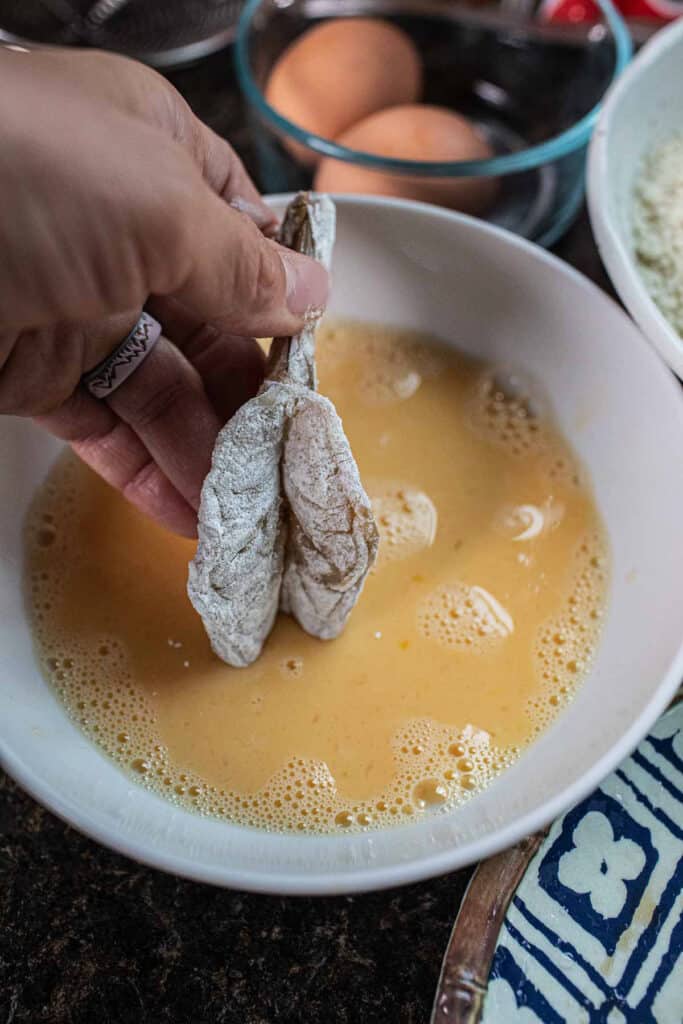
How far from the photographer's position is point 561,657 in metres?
0.88

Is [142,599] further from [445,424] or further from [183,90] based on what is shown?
[183,90]

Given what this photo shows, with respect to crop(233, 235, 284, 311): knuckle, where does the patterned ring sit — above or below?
below

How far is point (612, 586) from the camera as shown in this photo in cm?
Answer: 92

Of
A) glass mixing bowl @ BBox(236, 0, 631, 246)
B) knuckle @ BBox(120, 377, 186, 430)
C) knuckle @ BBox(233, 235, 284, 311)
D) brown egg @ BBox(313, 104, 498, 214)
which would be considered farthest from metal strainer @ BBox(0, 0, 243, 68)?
knuckle @ BBox(233, 235, 284, 311)

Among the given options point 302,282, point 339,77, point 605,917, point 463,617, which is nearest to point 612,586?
point 463,617

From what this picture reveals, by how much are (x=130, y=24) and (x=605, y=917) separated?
129cm

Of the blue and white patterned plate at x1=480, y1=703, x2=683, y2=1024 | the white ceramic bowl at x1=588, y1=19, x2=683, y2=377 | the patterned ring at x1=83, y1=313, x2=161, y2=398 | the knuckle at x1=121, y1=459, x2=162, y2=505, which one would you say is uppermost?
the white ceramic bowl at x1=588, y1=19, x2=683, y2=377

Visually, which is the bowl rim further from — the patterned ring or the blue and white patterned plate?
the blue and white patterned plate

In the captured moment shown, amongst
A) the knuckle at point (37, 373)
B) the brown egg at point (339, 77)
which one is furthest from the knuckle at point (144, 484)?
the brown egg at point (339, 77)

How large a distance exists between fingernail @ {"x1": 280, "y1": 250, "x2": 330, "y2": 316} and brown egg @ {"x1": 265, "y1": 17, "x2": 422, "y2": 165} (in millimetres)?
468

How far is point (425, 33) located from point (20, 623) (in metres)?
0.93

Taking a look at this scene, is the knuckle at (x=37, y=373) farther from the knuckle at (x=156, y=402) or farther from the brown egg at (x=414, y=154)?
the brown egg at (x=414, y=154)

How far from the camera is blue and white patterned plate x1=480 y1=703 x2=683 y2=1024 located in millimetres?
749

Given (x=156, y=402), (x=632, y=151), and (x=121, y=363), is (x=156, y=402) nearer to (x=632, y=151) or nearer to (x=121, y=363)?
(x=121, y=363)
